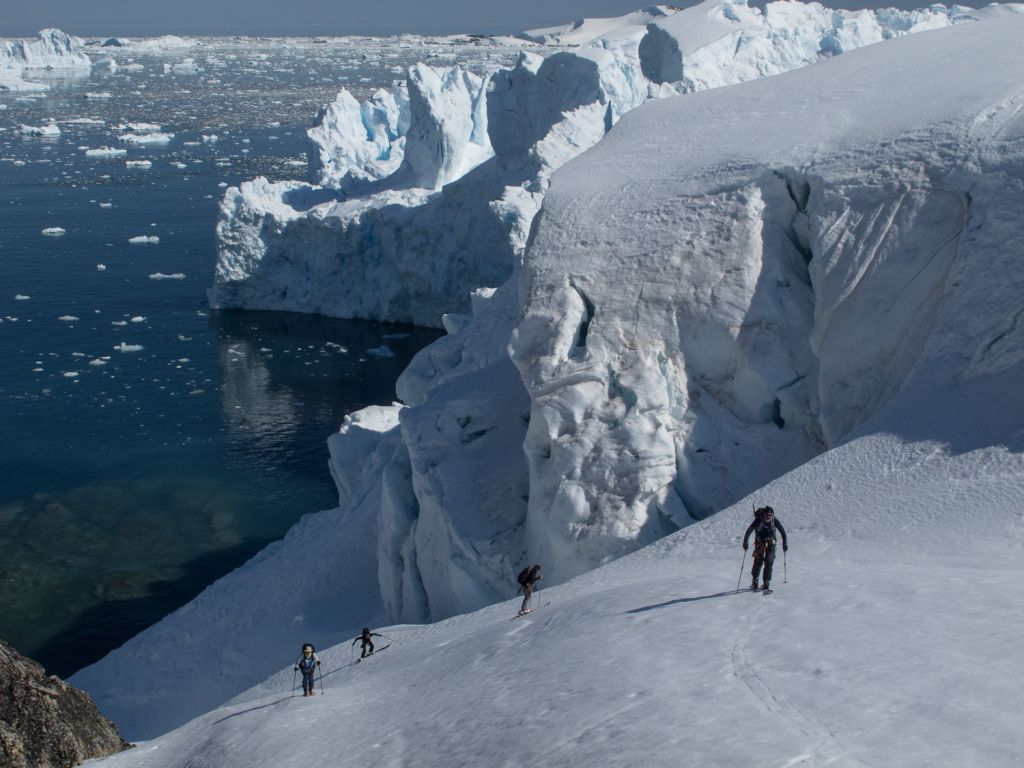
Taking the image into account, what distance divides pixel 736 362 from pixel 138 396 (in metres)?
19.5

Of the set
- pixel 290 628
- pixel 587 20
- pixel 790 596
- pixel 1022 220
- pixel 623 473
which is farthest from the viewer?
pixel 587 20

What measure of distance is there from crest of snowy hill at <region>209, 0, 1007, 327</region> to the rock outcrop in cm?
2046

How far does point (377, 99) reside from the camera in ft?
153

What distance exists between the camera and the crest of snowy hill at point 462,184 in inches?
1264

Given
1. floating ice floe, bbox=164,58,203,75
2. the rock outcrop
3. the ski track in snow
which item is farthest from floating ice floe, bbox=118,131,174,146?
the ski track in snow

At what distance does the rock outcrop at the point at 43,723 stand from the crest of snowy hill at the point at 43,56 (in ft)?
319

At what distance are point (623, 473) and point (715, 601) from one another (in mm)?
→ 3516

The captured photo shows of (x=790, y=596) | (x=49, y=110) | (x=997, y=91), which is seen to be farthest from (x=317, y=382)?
(x=49, y=110)

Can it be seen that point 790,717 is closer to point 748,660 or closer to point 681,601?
point 748,660

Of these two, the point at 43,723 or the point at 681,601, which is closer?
the point at 681,601

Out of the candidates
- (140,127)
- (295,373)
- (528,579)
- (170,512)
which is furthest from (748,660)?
(140,127)

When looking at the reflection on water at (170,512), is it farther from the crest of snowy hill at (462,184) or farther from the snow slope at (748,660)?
the snow slope at (748,660)

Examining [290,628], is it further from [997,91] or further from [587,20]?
[587,20]

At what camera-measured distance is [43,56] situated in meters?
103
